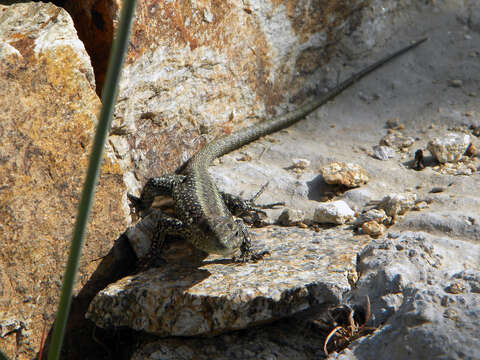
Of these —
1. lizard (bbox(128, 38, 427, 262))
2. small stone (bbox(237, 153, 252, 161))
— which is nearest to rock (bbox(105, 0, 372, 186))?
lizard (bbox(128, 38, 427, 262))

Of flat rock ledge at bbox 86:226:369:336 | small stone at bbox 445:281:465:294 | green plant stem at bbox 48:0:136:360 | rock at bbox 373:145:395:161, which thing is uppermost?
green plant stem at bbox 48:0:136:360

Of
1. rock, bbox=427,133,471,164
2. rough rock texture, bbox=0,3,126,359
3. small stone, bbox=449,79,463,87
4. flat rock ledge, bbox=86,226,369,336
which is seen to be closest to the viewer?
flat rock ledge, bbox=86,226,369,336

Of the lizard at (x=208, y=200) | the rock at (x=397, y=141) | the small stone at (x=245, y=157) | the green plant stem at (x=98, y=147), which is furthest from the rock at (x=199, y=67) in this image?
the green plant stem at (x=98, y=147)

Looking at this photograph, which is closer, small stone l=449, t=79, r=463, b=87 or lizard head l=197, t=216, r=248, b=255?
lizard head l=197, t=216, r=248, b=255

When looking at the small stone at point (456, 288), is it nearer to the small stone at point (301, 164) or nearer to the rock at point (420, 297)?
the rock at point (420, 297)

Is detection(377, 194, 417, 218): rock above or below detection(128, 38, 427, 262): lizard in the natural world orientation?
below

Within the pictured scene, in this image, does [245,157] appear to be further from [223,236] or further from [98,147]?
[98,147]

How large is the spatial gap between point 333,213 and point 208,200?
2.85ft

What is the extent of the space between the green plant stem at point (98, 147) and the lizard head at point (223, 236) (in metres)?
1.78

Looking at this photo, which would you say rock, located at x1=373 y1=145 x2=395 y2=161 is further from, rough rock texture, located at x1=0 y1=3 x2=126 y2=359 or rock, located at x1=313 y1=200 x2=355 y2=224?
rough rock texture, located at x1=0 y1=3 x2=126 y2=359

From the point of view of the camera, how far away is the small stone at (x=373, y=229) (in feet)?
10.7

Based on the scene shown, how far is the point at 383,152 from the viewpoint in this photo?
14.4 ft

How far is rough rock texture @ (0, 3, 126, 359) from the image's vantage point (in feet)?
8.98

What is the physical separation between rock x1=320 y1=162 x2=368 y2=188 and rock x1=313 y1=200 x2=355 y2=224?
1.14ft
